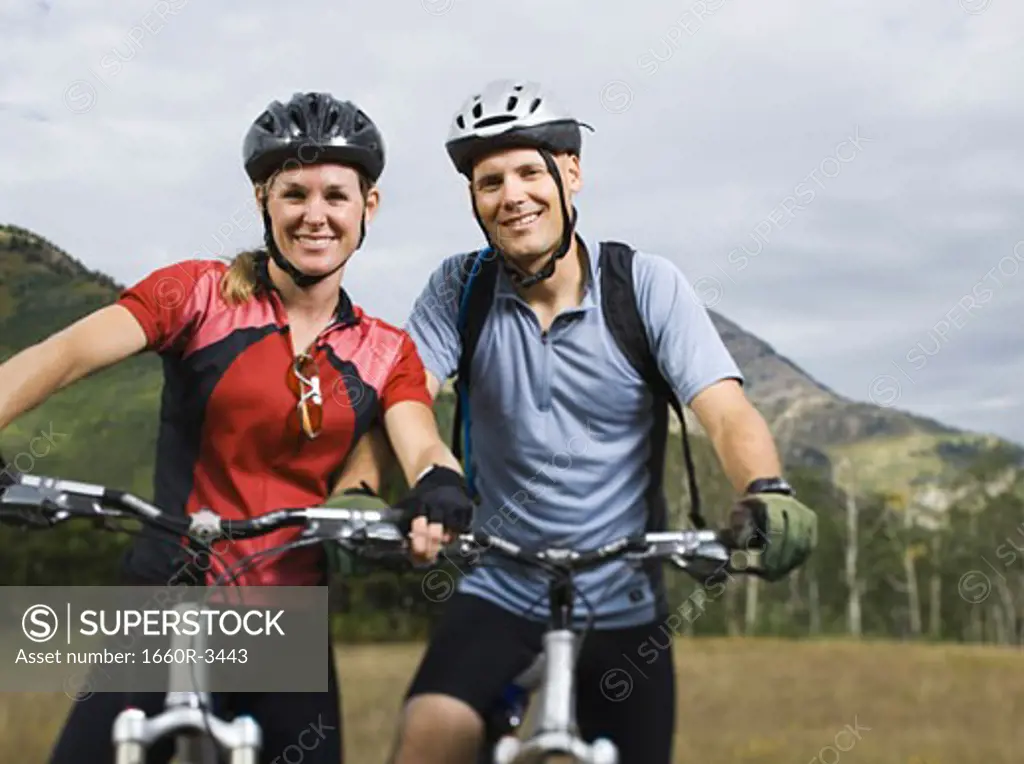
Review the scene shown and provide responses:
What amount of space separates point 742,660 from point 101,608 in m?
18.3

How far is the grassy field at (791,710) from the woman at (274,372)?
1793 mm

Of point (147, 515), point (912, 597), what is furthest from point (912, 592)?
point (147, 515)

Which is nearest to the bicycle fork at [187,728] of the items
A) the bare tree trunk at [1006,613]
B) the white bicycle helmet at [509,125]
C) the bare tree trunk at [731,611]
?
the white bicycle helmet at [509,125]

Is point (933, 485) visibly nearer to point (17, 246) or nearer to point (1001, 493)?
point (1001, 493)

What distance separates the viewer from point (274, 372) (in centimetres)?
384

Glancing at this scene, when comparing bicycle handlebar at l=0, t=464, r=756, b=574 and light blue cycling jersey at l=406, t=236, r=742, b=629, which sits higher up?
light blue cycling jersey at l=406, t=236, r=742, b=629

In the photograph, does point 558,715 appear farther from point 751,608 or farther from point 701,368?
point 751,608

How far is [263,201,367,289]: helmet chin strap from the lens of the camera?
3918mm

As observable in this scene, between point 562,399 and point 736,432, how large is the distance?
0.53 meters

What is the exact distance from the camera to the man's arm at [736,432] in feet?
12.8

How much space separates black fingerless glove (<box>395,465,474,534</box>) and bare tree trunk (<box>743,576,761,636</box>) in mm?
40290

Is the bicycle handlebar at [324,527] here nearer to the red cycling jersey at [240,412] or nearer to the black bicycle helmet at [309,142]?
the red cycling jersey at [240,412]

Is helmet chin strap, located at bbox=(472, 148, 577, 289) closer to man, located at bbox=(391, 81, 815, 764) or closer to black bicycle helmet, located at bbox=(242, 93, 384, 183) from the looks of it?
man, located at bbox=(391, 81, 815, 764)

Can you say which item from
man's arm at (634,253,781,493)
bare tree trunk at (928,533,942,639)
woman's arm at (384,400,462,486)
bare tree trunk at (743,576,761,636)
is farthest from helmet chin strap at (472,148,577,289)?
bare tree trunk at (928,533,942,639)
